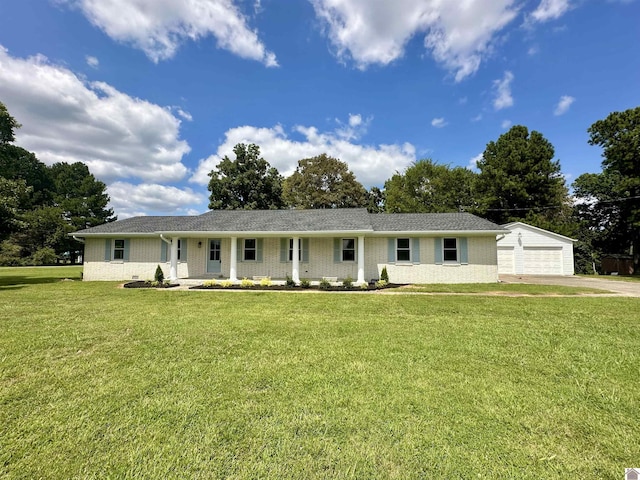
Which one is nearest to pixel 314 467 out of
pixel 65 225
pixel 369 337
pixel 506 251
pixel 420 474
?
pixel 420 474

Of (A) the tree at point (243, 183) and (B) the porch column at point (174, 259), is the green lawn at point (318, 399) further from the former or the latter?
(A) the tree at point (243, 183)

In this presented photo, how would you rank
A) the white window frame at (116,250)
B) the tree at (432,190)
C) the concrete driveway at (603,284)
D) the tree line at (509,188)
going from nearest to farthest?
the concrete driveway at (603,284)
the white window frame at (116,250)
the tree line at (509,188)
the tree at (432,190)

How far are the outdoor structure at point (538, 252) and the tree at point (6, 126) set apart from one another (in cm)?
3113

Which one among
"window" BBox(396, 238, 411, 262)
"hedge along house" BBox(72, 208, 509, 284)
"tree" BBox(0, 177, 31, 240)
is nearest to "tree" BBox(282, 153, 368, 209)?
"hedge along house" BBox(72, 208, 509, 284)

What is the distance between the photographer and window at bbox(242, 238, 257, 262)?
52.2ft

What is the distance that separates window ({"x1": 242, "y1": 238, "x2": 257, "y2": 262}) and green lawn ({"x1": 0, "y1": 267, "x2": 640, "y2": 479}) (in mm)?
9225

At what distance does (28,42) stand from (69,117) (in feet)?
37.1

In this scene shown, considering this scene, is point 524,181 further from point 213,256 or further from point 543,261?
point 213,256

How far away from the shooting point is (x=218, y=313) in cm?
769

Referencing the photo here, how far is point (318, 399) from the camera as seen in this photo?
3.27 meters

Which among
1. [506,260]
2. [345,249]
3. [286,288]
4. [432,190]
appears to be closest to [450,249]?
[345,249]

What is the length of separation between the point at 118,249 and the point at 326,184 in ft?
79.4

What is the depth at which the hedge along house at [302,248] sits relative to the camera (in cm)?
1458

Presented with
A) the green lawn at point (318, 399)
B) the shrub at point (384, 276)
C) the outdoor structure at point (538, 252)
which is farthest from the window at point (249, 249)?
the outdoor structure at point (538, 252)
